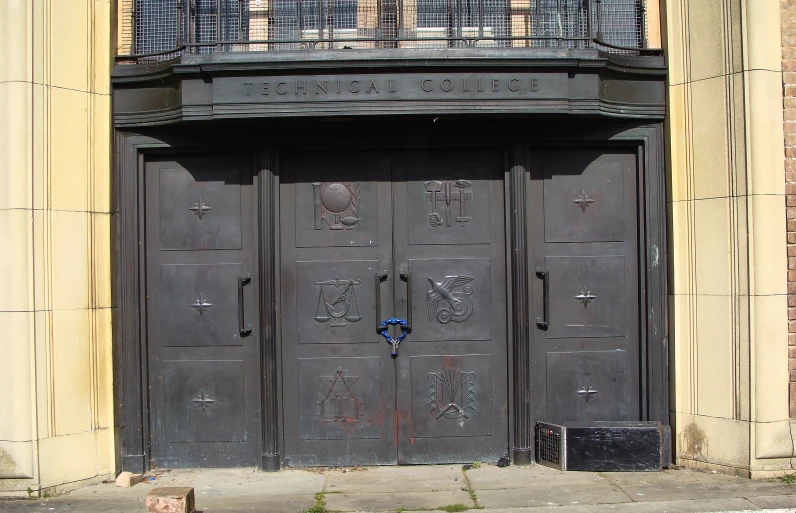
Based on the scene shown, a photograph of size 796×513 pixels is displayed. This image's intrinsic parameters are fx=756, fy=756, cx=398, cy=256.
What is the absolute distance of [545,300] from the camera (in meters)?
6.59

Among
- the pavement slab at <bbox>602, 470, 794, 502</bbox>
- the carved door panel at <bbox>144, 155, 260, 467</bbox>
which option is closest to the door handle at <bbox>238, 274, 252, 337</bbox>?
the carved door panel at <bbox>144, 155, 260, 467</bbox>

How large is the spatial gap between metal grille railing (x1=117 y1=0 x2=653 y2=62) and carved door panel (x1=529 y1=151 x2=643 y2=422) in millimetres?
1117

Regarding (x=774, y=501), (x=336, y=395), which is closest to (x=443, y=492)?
(x=336, y=395)

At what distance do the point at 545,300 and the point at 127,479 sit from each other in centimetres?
380

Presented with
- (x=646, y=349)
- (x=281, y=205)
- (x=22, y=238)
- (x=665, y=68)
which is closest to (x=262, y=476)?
(x=281, y=205)

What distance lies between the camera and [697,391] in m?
6.39

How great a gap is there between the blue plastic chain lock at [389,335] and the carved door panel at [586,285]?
1.15m

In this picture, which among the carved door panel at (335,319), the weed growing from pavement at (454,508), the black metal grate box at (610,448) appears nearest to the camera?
the weed growing from pavement at (454,508)

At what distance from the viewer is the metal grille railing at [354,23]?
652cm

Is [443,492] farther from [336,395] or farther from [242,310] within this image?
[242,310]

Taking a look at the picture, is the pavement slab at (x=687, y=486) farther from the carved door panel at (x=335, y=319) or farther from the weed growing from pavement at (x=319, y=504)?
the weed growing from pavement at (x=319, y=504)

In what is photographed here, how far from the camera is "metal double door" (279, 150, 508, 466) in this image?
6605 mm

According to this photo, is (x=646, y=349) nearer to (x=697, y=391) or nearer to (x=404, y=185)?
(x=697, y=391)

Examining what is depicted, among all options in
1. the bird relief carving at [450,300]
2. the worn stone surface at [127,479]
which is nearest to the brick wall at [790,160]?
the bird relief carving at [450,300]
